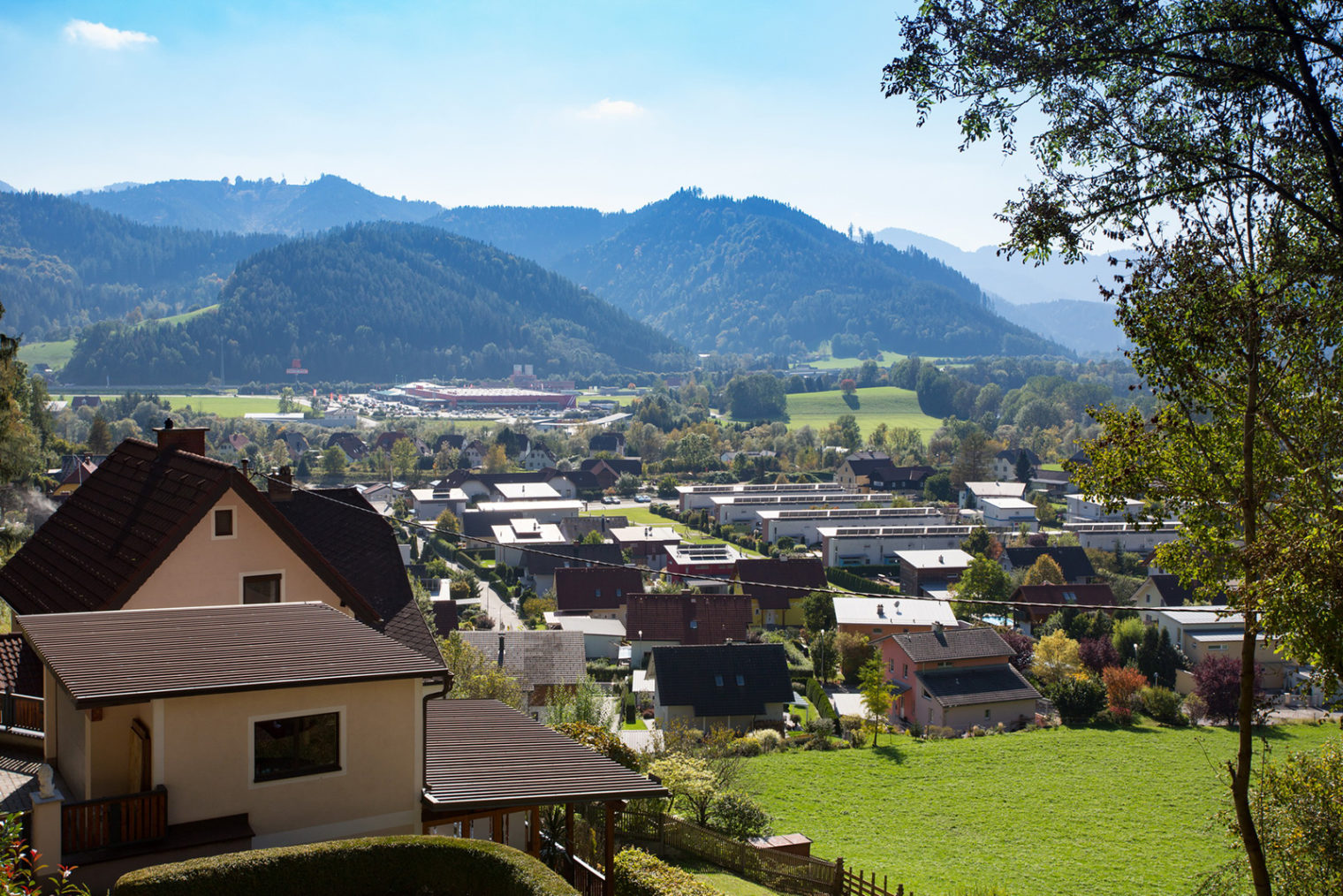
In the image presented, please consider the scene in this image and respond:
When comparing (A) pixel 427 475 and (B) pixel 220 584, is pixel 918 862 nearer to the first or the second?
(B) pixel 220 584

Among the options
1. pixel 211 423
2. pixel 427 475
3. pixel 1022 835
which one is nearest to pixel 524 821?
pixel 1022 835

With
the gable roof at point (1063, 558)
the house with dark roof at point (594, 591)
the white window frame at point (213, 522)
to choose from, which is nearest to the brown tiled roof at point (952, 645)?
the house with dark roof at point (594, 591)

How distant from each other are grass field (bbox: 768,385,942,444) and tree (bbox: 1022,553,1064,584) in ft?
309

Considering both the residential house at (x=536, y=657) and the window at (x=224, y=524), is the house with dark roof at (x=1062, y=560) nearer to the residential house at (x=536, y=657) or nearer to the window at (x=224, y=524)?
the residential house at (x=536, y=657)

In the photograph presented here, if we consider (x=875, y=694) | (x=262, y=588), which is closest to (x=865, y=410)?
(x=875, y=694)

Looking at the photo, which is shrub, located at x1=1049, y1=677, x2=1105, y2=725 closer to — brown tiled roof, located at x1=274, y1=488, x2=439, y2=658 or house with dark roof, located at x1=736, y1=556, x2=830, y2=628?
house with dark roof, located at x1=736, y1=556, x2=830, y2=628

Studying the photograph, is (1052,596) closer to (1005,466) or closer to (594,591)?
(594,591)

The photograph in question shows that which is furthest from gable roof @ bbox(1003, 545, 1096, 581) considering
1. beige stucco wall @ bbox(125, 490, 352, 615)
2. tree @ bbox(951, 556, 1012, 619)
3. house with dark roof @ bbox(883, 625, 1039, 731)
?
beige stucco wall @ bbox(125, 490, 352, 615)

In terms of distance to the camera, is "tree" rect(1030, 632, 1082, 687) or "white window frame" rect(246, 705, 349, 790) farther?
"tree" rect(1030, 632, 1082, 687)

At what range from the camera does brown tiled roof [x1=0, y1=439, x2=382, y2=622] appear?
11312 millimetres

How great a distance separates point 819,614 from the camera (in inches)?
1789

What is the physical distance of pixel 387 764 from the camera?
879 centimetres

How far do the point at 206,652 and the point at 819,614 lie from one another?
3923 cm

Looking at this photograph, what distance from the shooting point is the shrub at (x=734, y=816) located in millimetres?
18484
